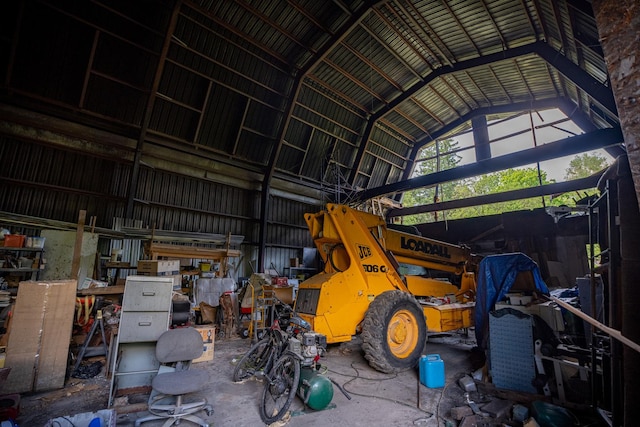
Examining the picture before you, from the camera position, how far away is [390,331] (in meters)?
4.59

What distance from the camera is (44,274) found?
6539mm

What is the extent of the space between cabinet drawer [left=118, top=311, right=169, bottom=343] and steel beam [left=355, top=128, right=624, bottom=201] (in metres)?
9.99

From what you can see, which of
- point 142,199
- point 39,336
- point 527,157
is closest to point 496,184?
point 527,157

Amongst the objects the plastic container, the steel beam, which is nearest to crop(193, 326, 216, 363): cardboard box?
the plastic container

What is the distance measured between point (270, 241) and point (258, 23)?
300 inches

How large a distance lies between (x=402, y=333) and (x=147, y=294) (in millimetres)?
3881

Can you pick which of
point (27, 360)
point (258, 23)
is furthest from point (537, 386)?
point (258, 23)

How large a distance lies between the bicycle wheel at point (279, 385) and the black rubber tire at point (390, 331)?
4.56 feet

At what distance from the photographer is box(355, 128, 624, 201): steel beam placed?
744cm

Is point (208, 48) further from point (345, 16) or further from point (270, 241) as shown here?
point (270, 241)

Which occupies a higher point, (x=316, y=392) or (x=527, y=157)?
(x=527, y=157)

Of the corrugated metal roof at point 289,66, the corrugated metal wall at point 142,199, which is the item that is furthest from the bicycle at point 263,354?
the corrugated metal roof at point 289,66

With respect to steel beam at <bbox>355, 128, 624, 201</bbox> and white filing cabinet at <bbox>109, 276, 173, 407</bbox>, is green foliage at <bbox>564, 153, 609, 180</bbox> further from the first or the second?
white filing cabinet at <bbox>109, 276, 173, 407</bbox>

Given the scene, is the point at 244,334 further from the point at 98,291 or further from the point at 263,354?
the point at 98,291
